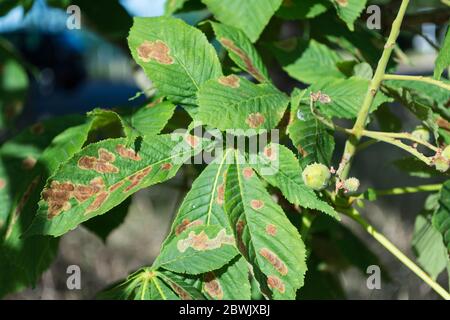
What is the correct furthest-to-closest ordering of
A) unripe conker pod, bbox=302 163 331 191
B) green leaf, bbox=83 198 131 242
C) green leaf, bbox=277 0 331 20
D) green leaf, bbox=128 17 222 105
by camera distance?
green leaf, bbox=83 198 131 242, green leaf, bbox=277 0 331 20, green leaf, bbox=128 17 222 105, unripe conker pod, bbox=302 163 331 191

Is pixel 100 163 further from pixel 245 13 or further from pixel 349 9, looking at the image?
pixel 349 9

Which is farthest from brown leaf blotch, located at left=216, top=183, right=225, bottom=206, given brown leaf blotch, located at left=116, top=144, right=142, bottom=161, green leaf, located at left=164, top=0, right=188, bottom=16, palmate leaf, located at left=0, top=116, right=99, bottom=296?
green leaf, located at left=164, top=0, right=188, bottom=16

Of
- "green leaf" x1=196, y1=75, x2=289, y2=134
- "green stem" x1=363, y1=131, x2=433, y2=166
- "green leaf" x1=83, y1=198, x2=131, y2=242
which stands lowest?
"green leaf" x1=83, y1=198, x2=131, y2=242

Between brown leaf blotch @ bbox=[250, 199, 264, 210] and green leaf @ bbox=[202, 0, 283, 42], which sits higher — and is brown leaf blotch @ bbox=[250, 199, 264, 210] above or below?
below

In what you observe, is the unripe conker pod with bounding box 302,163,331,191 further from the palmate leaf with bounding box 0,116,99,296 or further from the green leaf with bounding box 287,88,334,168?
the palmate leaf with bounding box 0,116,99,296

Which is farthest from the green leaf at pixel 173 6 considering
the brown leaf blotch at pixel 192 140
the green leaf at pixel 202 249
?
the green leaf at pixel 202 249

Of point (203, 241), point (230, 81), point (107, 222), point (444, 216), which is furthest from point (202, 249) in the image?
point (107, 222)

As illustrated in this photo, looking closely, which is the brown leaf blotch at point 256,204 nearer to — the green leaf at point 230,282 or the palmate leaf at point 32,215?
the green leaf at point 230,282
